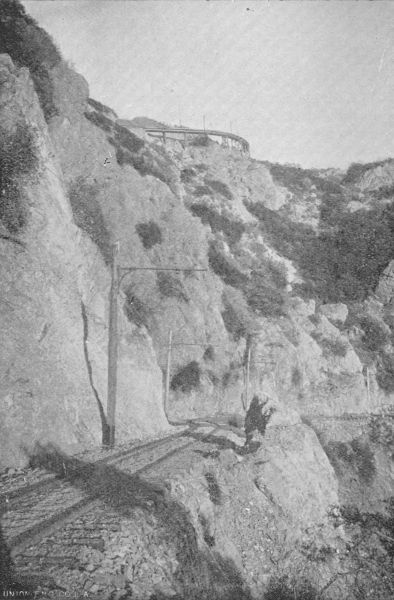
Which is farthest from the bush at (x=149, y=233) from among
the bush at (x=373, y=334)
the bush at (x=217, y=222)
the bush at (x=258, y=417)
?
the bush at (x=373, y=334)

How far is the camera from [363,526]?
1370 centimetres

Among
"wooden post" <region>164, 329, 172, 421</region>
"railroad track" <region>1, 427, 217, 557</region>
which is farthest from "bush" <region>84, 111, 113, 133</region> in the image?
"railroad track" <region>1, 427, 217, 557</region>

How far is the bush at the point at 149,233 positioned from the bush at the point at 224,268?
7038mm

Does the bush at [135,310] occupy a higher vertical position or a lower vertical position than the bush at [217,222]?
lower

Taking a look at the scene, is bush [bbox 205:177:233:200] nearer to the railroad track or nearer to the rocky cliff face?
the rocky cliff face

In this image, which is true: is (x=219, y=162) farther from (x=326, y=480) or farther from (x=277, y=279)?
(x=326, y=480)

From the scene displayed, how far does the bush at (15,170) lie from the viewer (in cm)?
1407

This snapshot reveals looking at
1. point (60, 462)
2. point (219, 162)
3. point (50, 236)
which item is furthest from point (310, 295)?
point (60, 462)

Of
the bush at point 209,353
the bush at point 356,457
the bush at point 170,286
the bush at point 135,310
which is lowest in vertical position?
the bush at point 356,457

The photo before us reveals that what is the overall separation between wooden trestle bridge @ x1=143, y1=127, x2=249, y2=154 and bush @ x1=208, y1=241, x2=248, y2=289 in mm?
34348

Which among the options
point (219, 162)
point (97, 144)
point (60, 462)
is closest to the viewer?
point (60, 462)

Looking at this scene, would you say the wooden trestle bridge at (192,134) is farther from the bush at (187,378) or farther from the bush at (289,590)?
the bush at (289,590)

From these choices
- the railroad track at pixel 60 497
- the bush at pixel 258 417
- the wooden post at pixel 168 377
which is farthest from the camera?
the wooden post at pixel 168 377

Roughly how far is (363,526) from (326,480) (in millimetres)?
1816
